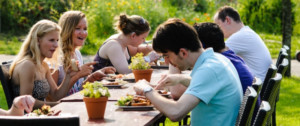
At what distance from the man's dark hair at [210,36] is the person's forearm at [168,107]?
1.03 metres

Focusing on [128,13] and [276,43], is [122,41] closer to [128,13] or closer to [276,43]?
[128,13]

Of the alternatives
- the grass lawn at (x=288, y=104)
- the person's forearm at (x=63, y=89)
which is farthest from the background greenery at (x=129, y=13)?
the person's forearm at (x=63, y=89)

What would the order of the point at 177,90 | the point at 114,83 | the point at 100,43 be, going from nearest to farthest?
the point at 177,90 → the point at 114,83 → the point at 100,43

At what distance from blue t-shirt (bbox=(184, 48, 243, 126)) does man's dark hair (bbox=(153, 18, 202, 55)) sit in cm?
13

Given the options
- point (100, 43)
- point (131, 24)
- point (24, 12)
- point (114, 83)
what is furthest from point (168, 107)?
point (24, 12)

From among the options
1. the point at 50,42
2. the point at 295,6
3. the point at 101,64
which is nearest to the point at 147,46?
the point at 101,64

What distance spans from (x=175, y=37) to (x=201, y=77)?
0.32 meters

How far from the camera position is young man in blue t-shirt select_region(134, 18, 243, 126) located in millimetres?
2738

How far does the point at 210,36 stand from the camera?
370 cm

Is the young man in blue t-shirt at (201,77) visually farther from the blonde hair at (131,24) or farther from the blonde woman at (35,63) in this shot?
the blonde hair at (131,24)

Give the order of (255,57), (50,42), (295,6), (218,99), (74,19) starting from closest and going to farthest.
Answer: (218,99), (50,42), (74,19), (255,57), (295,6)

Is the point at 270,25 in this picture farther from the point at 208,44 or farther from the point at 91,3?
the point at 208,44

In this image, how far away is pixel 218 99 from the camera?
2.83 meters

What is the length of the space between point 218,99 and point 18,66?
1.87 m
